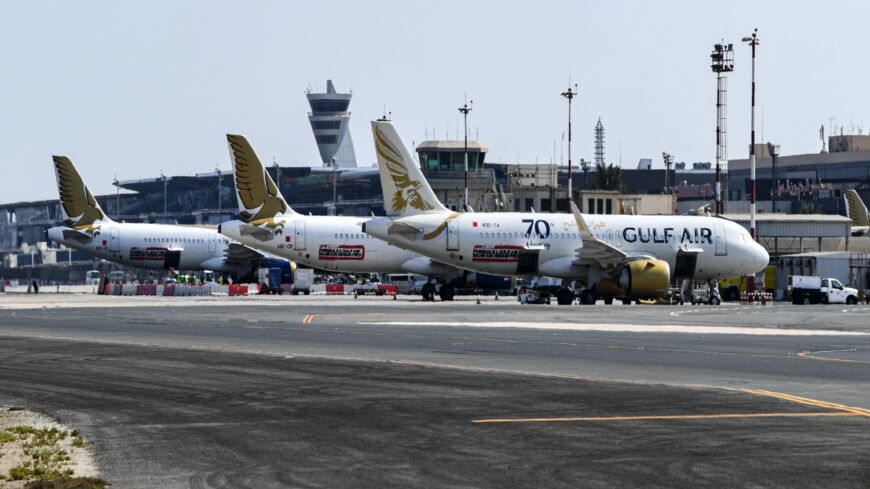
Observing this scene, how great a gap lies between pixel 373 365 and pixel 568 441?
43.8 ft

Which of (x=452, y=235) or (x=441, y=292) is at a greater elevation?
(x=452, y=235)

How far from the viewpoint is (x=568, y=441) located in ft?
58.4

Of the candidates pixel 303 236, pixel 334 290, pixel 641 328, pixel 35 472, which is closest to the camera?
pixel 35 472

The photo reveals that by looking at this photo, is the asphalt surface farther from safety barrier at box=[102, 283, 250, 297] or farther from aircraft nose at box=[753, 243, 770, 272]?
safety barrier at box=[102, 283, 250, 297]

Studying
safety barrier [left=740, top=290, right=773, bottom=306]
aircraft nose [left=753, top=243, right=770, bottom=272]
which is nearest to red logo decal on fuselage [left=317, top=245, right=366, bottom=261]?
safety barrier [left=740, top=290, right=773, bottom=306]

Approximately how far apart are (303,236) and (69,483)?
218ft

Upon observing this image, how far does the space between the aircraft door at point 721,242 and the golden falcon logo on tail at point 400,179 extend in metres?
16.5

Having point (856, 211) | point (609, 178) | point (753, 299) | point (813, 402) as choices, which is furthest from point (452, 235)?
point (609, 178)

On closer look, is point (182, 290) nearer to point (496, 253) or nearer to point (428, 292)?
point (428, 292)

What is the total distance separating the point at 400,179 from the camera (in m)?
72.2

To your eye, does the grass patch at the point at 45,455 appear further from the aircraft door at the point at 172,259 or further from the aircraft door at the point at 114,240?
the aircraft door at the point at 172,259

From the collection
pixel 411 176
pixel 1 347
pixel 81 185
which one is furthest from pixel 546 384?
pixel 81 185

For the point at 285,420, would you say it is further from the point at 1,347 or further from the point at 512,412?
the point at 1,347

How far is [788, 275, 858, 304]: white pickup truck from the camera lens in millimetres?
78750
